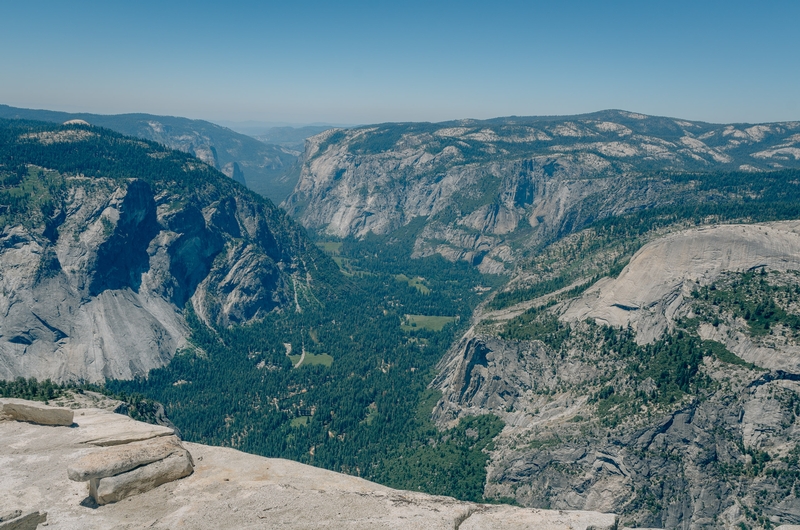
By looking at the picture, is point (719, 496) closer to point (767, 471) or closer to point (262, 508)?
point (767, 471)

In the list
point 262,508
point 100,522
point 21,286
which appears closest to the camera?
point 100,522

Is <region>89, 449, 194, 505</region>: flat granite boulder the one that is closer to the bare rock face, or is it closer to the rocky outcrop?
the rocky outcrop

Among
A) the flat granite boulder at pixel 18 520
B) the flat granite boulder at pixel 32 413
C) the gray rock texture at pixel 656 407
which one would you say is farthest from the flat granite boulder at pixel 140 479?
the gray rock texture at pixel 656 407

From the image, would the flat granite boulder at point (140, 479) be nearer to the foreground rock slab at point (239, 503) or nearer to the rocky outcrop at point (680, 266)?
the foreground rock slab at point (239, 503)

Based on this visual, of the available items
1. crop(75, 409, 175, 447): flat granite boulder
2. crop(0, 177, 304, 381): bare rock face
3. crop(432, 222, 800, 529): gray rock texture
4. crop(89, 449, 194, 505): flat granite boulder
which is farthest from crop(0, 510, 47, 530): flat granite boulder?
crop(0, 177, 304, 381): bare rock face

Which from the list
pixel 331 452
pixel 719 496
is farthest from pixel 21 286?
pixel 719 496

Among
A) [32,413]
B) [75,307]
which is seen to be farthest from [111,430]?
[75,307]
